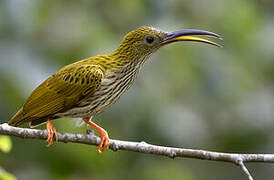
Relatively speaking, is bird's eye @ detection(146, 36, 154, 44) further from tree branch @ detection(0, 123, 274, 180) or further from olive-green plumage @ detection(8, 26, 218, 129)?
tree branch @ detection(0, 123, 274, 180)

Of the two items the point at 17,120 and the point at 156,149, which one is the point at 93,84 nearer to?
the point at 17,120

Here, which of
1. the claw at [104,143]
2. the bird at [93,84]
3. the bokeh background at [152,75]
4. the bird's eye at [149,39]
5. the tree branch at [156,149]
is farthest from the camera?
the bokeh background at [152,75]

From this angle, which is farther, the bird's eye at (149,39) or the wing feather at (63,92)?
the bird's eye at (149,39)

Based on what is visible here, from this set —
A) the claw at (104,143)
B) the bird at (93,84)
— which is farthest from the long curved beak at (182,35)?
the claw at (104,143)

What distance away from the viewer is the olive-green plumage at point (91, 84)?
4922 mm

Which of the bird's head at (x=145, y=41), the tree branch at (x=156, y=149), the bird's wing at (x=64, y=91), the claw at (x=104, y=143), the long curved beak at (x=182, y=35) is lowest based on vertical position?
the claw at (x=104, y=143)

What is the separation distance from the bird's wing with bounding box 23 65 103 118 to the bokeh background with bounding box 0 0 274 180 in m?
0.12

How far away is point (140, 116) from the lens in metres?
5.70

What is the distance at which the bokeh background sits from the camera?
5.46 m

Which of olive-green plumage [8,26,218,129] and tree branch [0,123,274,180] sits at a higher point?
olive-green plumage [8,26,218,129]

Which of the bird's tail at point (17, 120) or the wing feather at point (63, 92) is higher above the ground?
the wing feather at point (63, 92)

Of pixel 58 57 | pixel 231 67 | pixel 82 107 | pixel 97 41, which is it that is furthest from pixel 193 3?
pixel 82 107

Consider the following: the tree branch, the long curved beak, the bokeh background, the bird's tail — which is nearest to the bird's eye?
the long curved beak

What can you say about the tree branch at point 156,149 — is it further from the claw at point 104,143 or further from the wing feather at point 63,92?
the wing feather at point 63,92
